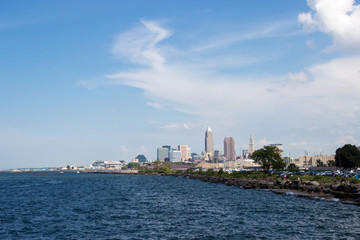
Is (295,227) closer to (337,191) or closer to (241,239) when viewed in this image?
(241,239)

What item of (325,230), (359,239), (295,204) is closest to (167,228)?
(325,230)

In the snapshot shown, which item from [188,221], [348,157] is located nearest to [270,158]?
[348,157]

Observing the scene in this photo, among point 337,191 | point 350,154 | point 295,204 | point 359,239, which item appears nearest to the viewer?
point 359,239

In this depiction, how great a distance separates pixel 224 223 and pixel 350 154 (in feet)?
465

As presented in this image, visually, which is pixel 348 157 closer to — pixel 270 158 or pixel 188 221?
pixel 270 158

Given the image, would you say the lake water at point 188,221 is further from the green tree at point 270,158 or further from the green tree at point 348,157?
the green tree at point 348,157

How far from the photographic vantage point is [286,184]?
292 feet

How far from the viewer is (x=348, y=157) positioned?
6319 inches

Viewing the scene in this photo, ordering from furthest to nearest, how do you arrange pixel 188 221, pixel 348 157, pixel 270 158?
1. pixel 270 158
2. pixel 348 157
3. pixel 188 221

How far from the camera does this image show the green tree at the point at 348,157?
16041cm

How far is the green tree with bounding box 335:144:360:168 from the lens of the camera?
160413 mm

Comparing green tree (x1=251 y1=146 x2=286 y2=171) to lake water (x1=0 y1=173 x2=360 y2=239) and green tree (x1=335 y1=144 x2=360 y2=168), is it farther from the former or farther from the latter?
lake water (x1=0 y1=173 x2=360 y2=239)

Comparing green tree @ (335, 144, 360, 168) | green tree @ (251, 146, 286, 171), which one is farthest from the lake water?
green tree @ (335, 144, 360, 168)

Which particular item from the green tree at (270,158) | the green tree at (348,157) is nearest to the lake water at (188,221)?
the green tree at (270,158)
